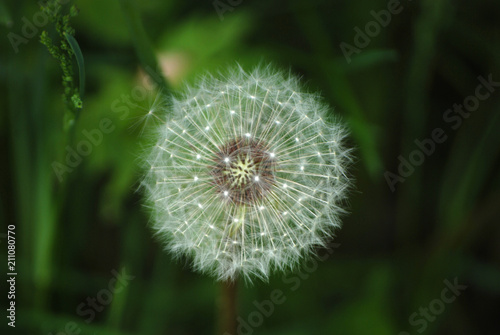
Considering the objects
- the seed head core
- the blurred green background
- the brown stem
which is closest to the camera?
the seed head core

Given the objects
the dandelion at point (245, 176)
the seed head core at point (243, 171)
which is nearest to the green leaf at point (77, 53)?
the dandelion at point (245, 176)

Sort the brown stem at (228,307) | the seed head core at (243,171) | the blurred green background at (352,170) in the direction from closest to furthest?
the seed head core at (243,171)
the brown stem at (228,307)
the blurred green background at (352,170)

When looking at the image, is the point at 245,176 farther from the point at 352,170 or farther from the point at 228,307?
the point at 352,170

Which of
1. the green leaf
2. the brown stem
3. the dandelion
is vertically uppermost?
the green leaf

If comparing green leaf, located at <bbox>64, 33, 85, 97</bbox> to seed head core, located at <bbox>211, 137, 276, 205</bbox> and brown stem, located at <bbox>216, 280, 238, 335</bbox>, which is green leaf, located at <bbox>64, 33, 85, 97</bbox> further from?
brown stem, located at <bbox>216, 280, 238, 335</bbox>

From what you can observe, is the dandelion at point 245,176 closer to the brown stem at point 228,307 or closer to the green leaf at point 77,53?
the brown stem at point 228,307

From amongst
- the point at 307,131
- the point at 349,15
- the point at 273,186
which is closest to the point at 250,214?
the point at 273,186

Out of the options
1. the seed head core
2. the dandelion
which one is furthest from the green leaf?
the seed head core
